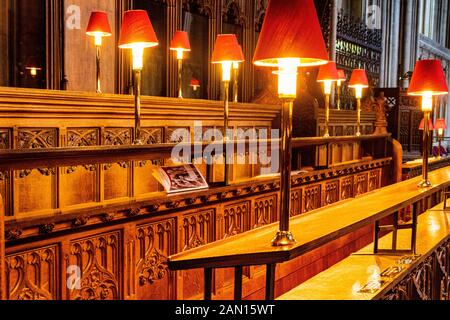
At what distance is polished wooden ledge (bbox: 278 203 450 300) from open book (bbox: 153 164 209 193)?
1.11 meters

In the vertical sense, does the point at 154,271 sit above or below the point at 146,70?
below

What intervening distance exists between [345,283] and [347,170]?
12.4ft

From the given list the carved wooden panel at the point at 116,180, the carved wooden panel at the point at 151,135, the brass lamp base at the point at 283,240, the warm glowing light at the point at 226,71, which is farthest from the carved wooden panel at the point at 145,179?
the brass lamp base at the point at 283,240

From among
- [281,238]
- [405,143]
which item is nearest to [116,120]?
[281,238]

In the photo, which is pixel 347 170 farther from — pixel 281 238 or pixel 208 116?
pixel 281 238

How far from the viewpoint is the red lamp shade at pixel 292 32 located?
201 cm

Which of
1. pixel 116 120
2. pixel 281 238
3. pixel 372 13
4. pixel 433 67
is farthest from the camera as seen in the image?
pixel 372 13

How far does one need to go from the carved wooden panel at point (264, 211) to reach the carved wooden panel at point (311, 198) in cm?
71

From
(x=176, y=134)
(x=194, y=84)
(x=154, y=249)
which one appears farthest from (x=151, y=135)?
(x=194, y=84)

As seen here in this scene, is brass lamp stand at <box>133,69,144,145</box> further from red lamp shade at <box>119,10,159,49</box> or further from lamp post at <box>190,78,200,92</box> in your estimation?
lamp post at <box>190,78,200,92</box>

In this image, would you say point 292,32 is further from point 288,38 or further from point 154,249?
point 154,249

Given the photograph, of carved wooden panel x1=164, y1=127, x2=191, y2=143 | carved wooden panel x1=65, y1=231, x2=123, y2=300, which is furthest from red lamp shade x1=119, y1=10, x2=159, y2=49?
carved wooden panel x1=65, y1=231, x2=123, y2=300

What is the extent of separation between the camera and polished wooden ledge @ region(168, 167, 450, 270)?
6.15ft

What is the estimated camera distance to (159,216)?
3.45m
